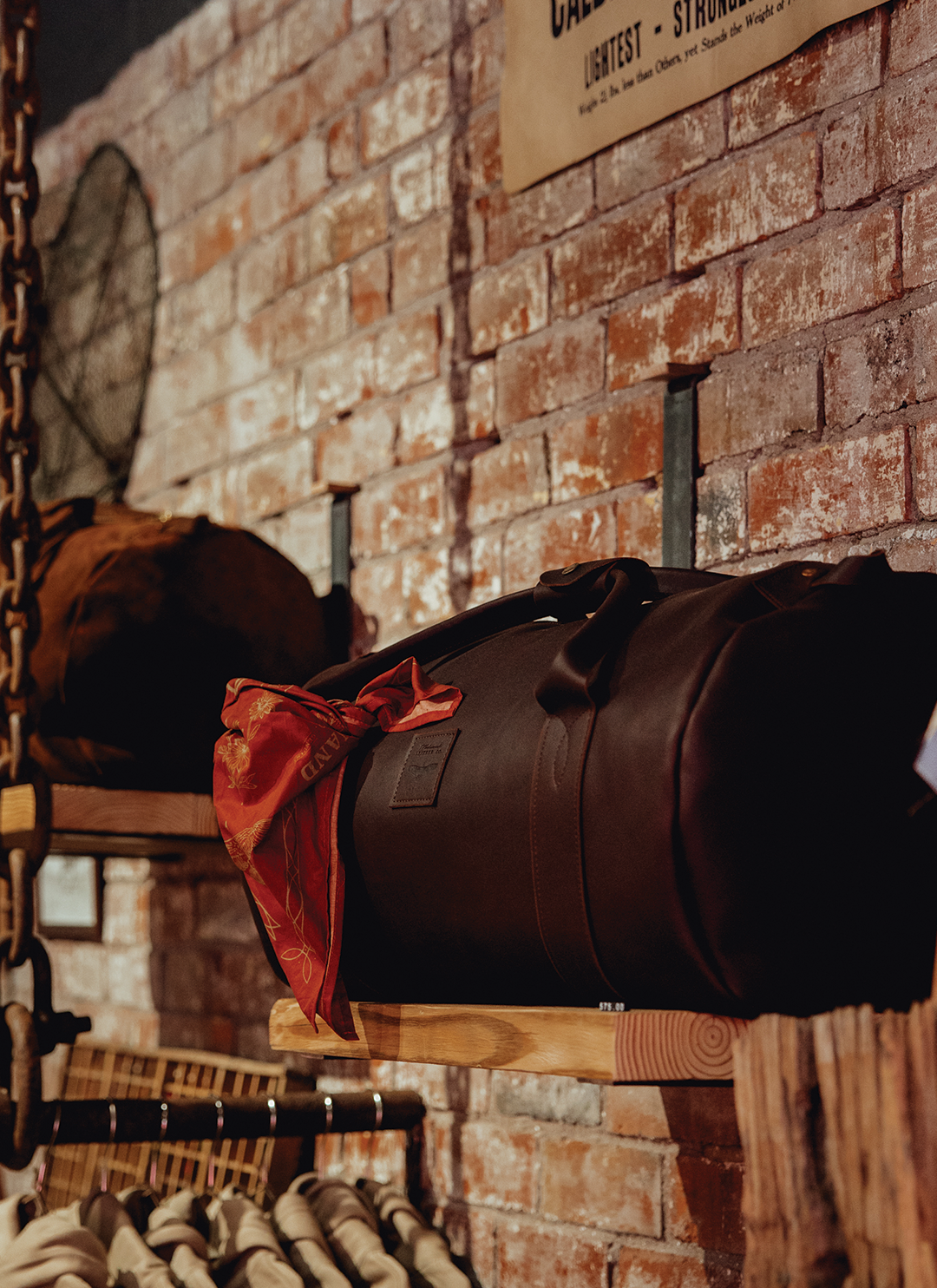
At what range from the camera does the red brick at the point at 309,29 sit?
6.39 feet

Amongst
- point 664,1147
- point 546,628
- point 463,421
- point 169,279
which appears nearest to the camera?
point 546,628

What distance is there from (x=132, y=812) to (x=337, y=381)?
659 millimetres

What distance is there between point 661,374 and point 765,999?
72cm

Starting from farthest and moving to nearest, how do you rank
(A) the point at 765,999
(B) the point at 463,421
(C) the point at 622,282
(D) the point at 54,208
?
(D) the point at 54,208 → (B) the point at 463,421 → (C) the point at 622,282 → (A) the point at 765,999

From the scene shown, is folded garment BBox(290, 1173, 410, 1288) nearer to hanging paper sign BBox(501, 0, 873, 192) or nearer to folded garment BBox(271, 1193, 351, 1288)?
folded garment BBox(271, 1193, 351, 1288)

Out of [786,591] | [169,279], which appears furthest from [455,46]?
[786,591]

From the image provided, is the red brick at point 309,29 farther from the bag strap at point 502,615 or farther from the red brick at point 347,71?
the bag strap at point 502,615

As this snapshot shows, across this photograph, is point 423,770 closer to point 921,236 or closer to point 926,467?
point 926,467

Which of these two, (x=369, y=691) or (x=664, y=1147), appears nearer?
(x=369, y=691)

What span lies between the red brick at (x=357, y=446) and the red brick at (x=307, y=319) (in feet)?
0.43

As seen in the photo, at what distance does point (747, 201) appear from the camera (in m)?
1.31

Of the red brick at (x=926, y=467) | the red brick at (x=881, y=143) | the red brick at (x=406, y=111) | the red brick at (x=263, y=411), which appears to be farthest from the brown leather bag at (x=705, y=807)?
the red brick at (x=263, y=411)

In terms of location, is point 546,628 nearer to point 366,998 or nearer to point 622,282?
point 366,998

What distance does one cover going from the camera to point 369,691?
108cm
